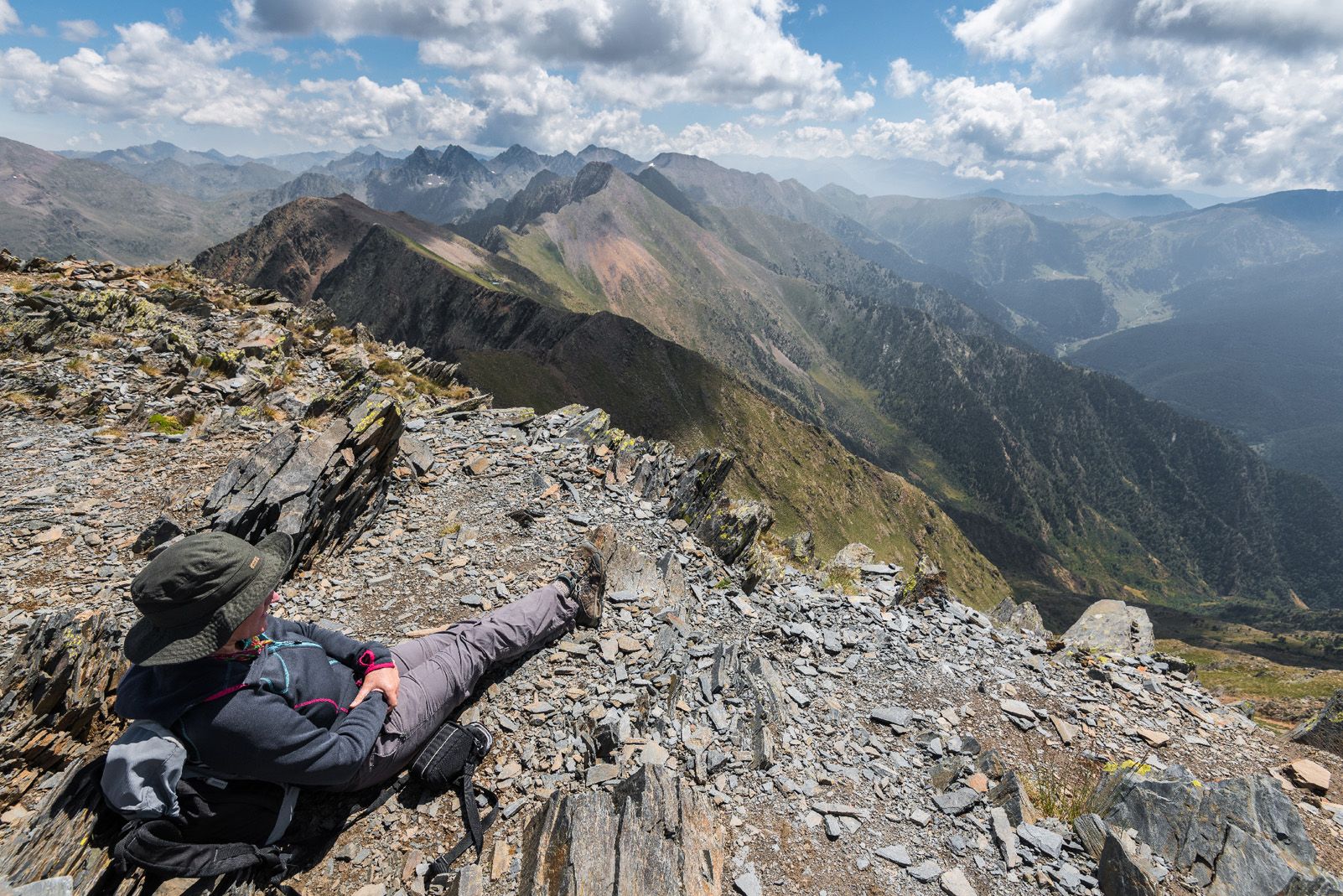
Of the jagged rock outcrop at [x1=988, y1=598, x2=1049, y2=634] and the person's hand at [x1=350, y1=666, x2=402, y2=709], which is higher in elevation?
the person's hand at [x1=350, y1=666, x2=402, y2=709]

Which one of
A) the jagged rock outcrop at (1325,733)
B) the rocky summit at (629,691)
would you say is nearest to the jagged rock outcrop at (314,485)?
the rocky summit at (629,691)

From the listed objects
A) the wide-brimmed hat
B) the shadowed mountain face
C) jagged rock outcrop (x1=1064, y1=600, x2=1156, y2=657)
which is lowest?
the shadowed mountain face

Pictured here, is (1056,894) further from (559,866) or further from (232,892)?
(232,892)

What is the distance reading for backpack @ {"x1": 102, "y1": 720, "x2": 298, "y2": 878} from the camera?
17.7 ft

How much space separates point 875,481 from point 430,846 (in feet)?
589

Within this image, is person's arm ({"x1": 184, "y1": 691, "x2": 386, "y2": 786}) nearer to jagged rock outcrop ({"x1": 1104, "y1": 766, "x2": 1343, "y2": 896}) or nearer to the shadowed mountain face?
jagged rock outcrop ({"x1": 1104, "y1": 766, "x2": 1343, "y2": 896})

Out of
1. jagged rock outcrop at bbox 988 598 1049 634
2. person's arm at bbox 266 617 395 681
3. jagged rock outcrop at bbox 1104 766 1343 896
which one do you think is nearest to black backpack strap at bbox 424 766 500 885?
person's arm at bbox 266 617 395 681

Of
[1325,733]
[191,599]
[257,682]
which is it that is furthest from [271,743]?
[1325,733]

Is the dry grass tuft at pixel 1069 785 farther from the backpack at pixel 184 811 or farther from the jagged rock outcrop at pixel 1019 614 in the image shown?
the jagged rock outcrop at pixel 1019 614

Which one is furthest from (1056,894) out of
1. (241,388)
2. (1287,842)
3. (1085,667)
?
(241,388)

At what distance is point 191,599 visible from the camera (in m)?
5.56

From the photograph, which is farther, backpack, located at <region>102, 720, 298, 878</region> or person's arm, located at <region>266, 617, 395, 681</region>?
person's arm, located at <region>266, 617, 395, 681</region>

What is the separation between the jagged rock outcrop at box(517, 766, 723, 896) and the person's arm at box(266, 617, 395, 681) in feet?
10.0

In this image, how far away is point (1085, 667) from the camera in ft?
43.1
